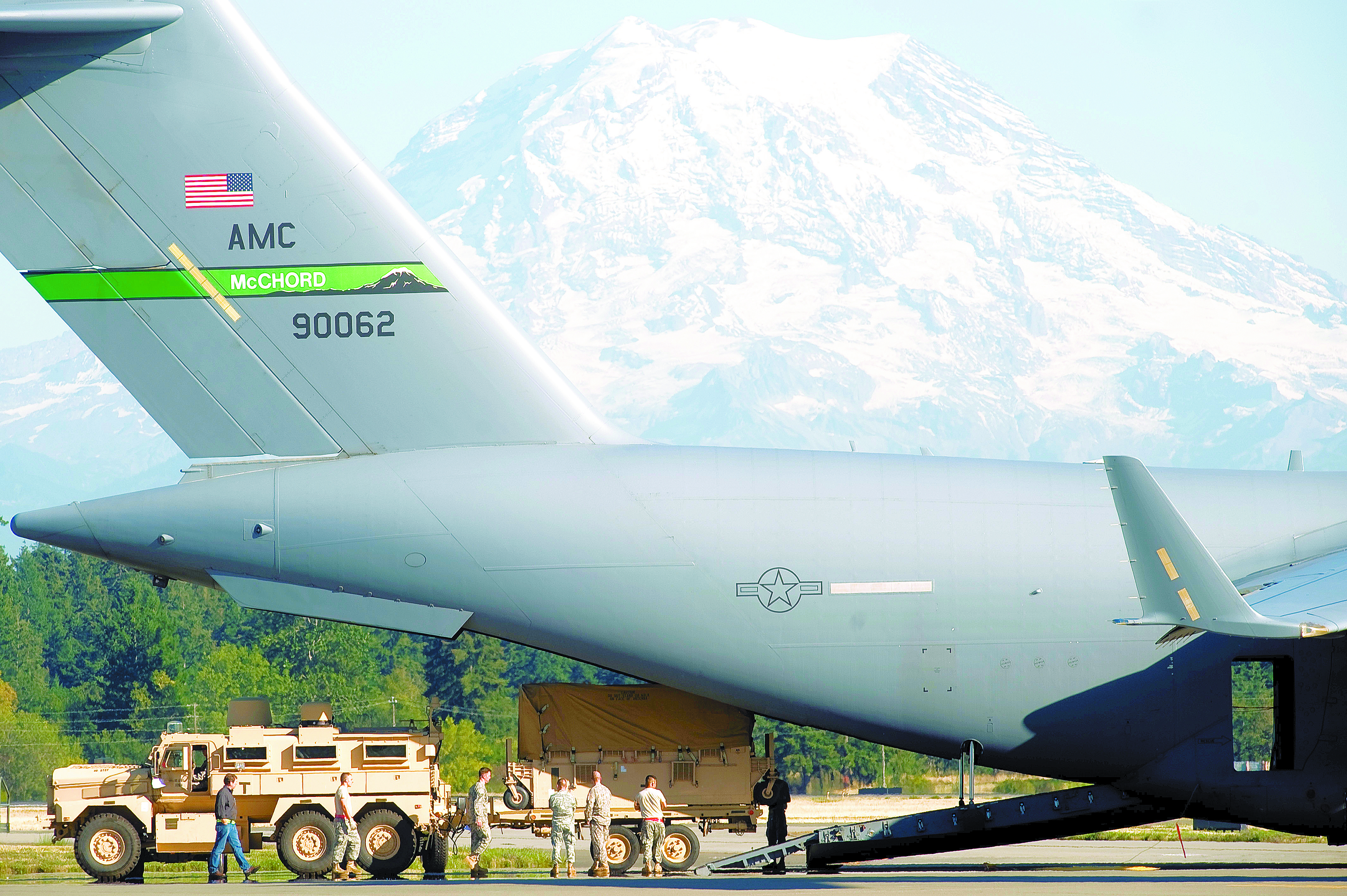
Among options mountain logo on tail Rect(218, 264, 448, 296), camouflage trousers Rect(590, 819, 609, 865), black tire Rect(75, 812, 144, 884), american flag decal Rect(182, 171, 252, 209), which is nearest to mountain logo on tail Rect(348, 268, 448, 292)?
mountain logo on tail Rect(218, 264, 448, 296)

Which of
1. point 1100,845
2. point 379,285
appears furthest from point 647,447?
point 1100,845

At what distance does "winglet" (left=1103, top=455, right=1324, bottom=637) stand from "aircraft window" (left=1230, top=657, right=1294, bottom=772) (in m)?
2.40

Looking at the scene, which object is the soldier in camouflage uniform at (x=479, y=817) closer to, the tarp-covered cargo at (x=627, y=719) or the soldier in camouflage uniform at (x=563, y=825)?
the soldier in camouflage uniform at (x=563, y=825)

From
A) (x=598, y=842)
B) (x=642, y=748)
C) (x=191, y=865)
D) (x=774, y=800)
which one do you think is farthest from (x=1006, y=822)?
(x=191, y=865)

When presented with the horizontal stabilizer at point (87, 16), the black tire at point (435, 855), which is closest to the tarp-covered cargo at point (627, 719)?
the black tire at point (435, 855)

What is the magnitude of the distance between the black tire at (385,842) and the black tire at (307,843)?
12.9 inches

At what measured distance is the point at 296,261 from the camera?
12.9m

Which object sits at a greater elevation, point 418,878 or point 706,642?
point 706,642

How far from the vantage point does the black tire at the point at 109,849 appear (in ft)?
51.2

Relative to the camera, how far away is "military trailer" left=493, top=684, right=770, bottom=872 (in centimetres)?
1364

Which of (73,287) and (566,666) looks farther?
(566,666)

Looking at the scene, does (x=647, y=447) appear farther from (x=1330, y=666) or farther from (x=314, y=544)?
(x=1330, y=666)

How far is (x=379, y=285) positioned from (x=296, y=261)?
2.52 feet

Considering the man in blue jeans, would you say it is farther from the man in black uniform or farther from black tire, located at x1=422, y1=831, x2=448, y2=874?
the man in black uniform
